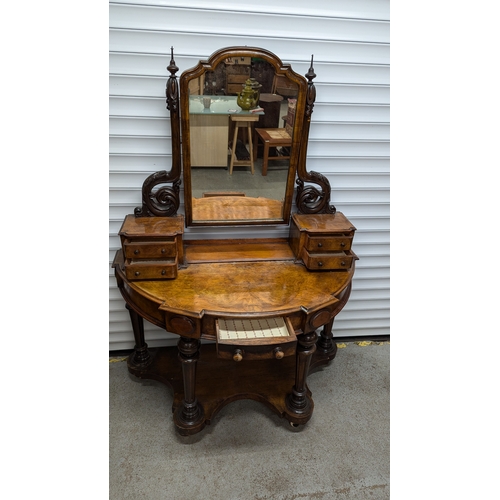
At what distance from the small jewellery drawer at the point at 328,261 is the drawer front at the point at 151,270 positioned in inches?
28.0

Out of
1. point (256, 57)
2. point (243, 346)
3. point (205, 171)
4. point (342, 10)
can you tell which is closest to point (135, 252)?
point (205, 171)

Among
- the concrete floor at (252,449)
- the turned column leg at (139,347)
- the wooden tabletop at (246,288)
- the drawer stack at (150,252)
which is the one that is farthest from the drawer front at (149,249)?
the concrete floor at (252,449)

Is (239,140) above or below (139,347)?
above

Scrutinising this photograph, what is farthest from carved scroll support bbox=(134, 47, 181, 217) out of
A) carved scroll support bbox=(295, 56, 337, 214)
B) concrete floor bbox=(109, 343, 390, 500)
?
concrete floor bbox=(109, 343, 390, 500)

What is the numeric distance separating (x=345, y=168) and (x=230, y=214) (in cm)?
78

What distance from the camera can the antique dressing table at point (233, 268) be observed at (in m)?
1.90

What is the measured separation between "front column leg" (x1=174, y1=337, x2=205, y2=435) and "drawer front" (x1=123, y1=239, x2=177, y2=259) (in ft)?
1.43

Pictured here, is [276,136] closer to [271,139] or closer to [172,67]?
[271,139]

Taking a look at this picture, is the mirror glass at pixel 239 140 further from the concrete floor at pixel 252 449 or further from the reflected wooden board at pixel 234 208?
the concrete floor at pixel 252 449

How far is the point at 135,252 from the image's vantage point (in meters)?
2.02

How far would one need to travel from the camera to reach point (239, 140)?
2.10 m

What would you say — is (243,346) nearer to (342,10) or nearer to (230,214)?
(230,214)

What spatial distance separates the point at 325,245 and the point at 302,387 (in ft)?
2.62

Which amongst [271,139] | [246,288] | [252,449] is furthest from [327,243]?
[252,449]
